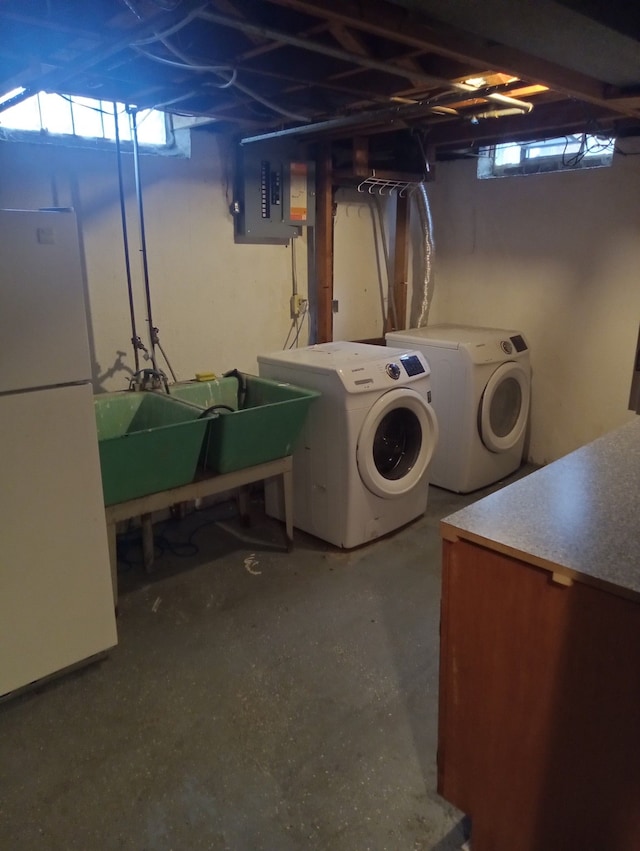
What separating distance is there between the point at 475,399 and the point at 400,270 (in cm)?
121

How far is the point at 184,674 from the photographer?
2164 mm

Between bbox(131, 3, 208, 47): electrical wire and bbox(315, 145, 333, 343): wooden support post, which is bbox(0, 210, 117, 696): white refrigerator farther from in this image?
bbox(315, 145, 333, 343): wooden support post

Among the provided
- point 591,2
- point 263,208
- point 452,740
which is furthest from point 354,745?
point 263,208

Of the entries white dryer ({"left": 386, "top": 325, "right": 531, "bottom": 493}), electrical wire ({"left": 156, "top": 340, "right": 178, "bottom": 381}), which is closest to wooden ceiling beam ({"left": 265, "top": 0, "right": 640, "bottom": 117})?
white dryer ({"left": 386, "top": 325, "right": 531, "bottom": 493})

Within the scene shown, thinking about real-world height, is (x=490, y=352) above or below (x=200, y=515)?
above

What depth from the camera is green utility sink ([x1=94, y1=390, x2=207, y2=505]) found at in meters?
2.23

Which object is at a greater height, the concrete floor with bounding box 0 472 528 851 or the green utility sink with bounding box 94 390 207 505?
the green utility sink with bounding box 94 390 207 505

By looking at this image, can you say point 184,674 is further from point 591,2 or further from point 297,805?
point 591,2

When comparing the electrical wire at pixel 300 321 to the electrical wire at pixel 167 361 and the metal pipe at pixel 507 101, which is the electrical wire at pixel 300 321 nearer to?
the electrical wire at pixel 167 361

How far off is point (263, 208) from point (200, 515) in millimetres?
1775

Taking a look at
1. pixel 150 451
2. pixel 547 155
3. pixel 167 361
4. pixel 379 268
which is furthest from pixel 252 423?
pixel 547 155

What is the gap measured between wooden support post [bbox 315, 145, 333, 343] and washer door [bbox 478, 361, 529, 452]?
1031 millimetres

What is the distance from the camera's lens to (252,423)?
2.58 m

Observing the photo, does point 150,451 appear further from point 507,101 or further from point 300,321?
point 507,101
